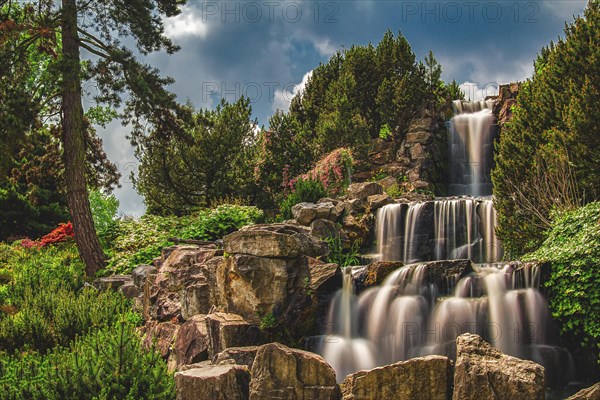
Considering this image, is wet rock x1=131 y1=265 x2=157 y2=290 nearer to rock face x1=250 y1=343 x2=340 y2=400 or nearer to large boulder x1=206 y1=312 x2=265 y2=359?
large boulder x1=206 y1=312 x2=265 y2=359

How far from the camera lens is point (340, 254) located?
48.9ft

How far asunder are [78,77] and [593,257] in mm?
14303

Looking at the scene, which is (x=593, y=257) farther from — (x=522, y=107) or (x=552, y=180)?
(x=522, y=107)

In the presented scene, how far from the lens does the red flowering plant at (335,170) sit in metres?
23.8

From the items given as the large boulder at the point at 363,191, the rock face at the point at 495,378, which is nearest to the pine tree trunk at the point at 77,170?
the large boulder at the point at 363,191

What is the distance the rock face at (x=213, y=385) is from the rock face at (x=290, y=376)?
0.20 meters

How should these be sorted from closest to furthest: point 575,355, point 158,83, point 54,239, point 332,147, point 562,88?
1. point 575,355
2. point 562,88
3. point 158,83
4. point 54,239
5. point 332,147

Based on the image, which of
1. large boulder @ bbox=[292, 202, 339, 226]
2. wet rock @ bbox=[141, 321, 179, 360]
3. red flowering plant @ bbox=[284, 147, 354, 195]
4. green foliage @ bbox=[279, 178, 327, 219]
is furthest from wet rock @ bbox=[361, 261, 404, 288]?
red flowering plant @ bbox=[284, 147, 354, 195]

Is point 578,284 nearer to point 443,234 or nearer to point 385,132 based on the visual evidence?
point 443,234

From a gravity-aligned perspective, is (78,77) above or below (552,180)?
above

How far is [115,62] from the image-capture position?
57.0 feet

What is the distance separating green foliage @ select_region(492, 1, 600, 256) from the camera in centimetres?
1256

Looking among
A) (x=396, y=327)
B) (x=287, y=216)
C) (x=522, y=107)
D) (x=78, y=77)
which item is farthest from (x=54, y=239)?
(x=522, y=107)

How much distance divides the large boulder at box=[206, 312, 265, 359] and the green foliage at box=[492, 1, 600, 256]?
294 inches
